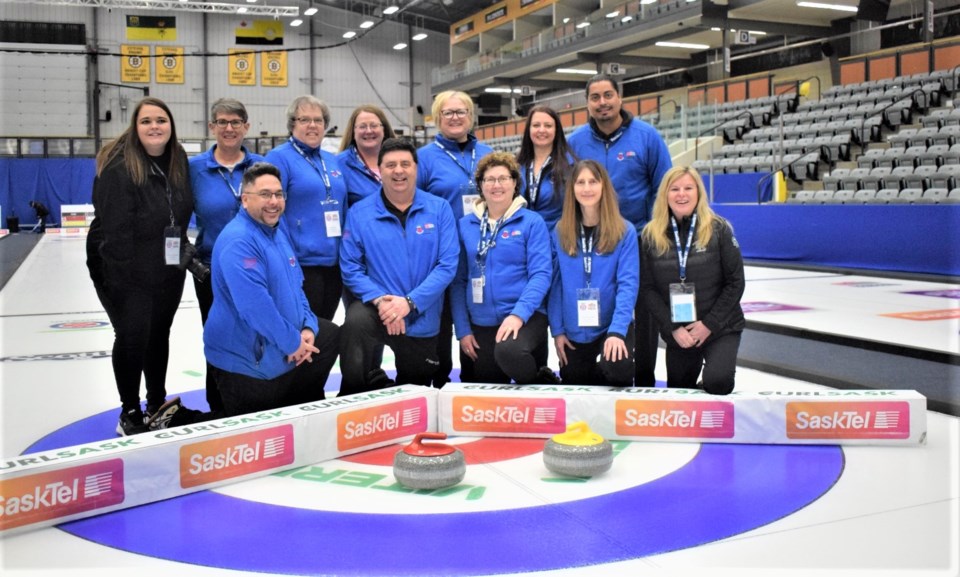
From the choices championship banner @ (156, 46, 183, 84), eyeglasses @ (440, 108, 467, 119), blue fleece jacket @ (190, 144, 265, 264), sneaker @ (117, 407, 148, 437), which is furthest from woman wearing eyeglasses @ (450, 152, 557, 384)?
championship banner @ (156, 46, 183, 84)

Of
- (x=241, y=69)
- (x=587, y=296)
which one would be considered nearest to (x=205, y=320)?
(x=587, y=296)

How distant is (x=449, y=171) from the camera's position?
4.14 meters

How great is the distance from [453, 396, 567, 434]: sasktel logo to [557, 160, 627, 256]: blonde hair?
74 centimetres

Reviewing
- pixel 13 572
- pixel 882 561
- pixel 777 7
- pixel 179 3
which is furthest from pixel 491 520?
pixel 179 3

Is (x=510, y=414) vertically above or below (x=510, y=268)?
below

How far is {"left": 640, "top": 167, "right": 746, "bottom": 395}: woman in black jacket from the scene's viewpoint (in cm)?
369

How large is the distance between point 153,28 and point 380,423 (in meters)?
29.7

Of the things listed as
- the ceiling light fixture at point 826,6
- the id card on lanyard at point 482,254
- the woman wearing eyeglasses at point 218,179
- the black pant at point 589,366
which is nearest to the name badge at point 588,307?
the black pant at point 589,366

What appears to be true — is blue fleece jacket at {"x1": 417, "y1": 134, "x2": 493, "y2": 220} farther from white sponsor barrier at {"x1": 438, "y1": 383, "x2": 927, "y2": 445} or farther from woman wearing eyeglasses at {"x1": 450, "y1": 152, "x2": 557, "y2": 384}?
white sponsor barrier at {"x1": 438, "y1": 383, "x2": 927, "y2": 445}

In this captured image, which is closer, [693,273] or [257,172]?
[257,172]

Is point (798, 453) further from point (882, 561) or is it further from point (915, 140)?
point (915, 140)

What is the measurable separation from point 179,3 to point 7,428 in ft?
86.4

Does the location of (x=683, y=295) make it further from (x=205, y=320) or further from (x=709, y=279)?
(x=205, y=320)

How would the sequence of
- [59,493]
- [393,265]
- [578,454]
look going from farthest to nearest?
[393,265]
[578,454]
[59,493]
